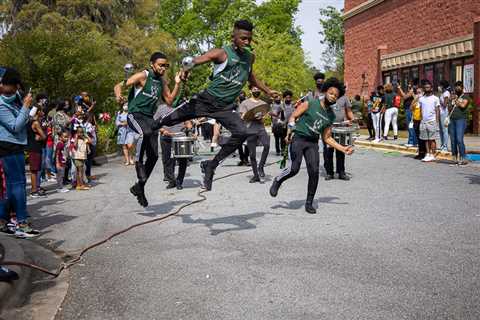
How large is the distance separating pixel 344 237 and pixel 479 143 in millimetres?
14115

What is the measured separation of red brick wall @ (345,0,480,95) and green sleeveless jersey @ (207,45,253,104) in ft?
66.5

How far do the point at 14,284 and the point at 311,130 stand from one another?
490 centimetres

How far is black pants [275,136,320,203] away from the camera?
27.4ft

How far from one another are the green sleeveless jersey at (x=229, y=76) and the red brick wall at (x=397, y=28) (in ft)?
66.5

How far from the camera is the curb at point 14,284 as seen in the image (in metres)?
4.53

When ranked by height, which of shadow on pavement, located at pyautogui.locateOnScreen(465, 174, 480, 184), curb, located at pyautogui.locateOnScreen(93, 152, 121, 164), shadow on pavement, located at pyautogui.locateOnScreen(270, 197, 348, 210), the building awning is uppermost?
the building awning

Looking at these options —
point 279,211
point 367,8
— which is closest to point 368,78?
point 367,8

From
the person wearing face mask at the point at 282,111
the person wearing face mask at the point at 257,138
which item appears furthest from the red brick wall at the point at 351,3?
the person wearing face mask at the point at 257,138

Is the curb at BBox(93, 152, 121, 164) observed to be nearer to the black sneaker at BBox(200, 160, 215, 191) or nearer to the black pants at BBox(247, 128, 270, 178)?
the black pants at BBox(247, 128, 270, 178)

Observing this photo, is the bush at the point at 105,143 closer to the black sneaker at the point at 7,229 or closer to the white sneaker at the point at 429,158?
the white sneaker at the point at 429,158

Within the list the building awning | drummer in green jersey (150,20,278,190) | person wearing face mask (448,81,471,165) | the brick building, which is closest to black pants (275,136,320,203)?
drummer in green jersey (150,20,278,190)

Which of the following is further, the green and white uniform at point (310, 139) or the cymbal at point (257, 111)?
the cymbal at point (257, 111)

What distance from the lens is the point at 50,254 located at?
6.27 m

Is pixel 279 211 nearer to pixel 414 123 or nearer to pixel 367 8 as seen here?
pixel 414 123
